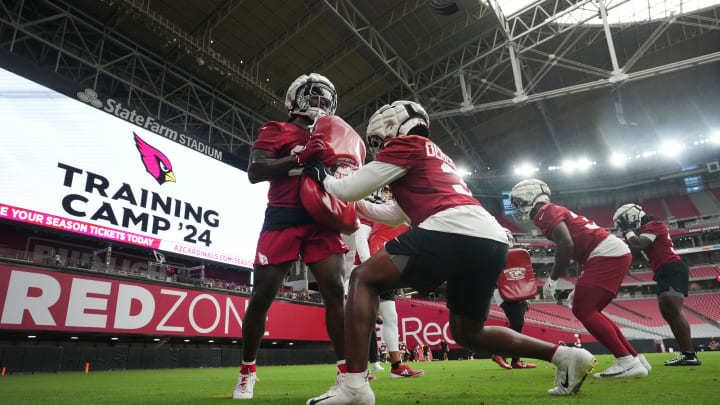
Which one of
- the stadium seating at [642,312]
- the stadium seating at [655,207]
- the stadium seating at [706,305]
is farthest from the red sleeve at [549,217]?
the stadium seating at [655,207]

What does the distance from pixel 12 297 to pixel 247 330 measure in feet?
31.2

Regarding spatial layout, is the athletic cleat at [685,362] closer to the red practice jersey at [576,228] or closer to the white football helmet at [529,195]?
the red practice jersey at [576,228]

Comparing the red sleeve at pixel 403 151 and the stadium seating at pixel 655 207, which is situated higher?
the stadium seating at pixel 655 207

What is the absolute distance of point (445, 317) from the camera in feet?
57.5

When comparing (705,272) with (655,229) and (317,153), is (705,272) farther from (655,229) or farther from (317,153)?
(317,153)

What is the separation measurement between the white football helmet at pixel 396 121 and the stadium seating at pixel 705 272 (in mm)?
33500

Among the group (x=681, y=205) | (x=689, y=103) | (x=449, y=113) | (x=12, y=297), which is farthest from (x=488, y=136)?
(x=12, y=297)

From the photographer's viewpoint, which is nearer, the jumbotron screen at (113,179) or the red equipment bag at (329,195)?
the red equipment bag at (329,195)

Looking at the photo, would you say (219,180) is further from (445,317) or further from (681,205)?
(681,205)

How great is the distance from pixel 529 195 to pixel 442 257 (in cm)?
266

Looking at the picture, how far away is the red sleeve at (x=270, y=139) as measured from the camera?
2.66 m

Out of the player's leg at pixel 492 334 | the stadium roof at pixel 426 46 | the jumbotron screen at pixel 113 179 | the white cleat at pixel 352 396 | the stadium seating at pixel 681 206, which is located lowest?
the white cleat at pixel 352 396

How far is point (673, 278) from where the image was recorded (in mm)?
4520

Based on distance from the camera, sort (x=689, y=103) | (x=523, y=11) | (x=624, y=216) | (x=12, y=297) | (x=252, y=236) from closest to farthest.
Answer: (x=624, y=216) → (x=12, y=297) → (x=523, y=11) → (x=252, y=236) → (x=689, y=103)
